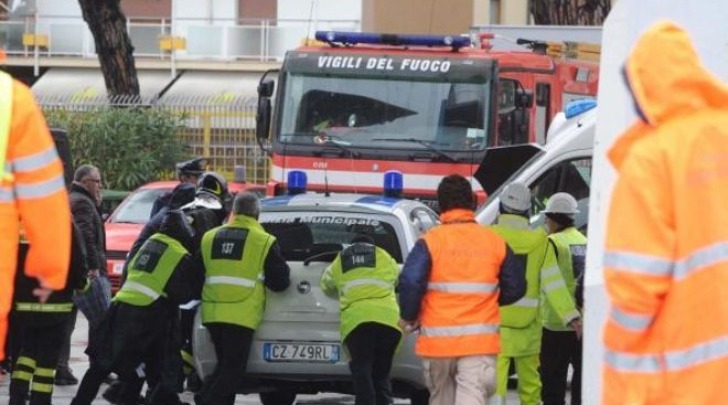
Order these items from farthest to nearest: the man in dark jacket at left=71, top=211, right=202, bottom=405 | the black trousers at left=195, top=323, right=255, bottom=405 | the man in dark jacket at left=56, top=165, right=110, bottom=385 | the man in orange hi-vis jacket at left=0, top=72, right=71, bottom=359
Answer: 1. the man in dark jacket at left=56, top=165, right=110, bottom=385
2. the man in dark jacket at left=71, top=211, right=202, bottom=405
3. the black trousers at left=195, top=323, right=255, bottom=405
4. the man in orange hi-vis jacket at left=0, top=72, right=71, bottom=359

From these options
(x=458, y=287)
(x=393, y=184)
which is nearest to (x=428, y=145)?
(x=393, y=184)

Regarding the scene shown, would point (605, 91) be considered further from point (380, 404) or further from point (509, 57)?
point (509, 57)

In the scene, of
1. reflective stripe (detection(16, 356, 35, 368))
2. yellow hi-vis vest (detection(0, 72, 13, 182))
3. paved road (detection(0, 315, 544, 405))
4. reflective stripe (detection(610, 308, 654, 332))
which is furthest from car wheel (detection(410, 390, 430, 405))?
reflective stripe (detection(610, 308, 654, 332))

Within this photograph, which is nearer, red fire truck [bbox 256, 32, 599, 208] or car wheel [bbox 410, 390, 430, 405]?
car wheel [bbox 410, 390, 430, 405]

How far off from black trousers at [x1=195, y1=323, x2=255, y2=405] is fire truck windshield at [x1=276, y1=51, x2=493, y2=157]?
728cm

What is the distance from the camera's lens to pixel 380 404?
11648 millimetres

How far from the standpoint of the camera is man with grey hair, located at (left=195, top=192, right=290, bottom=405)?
11570 mm

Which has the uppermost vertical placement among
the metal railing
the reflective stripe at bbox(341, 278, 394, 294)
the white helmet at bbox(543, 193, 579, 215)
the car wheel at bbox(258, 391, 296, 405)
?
the white helmet at bbox(543, 193, 579, 215)

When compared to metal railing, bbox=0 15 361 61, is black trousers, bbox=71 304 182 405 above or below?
above

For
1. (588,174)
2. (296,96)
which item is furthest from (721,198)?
(296,96)

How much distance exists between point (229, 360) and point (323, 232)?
119 cm

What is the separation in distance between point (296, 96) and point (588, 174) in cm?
471

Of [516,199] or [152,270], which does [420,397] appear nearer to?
[516,199]

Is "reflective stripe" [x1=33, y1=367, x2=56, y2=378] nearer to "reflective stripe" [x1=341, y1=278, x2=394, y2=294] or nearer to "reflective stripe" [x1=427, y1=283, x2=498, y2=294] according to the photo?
"reflective stripe" [x1=341, y1=278, x2=394, y2=294]
